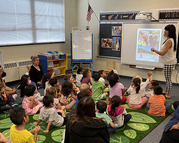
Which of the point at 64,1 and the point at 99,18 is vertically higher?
the point at 64,1

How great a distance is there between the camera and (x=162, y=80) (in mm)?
5547

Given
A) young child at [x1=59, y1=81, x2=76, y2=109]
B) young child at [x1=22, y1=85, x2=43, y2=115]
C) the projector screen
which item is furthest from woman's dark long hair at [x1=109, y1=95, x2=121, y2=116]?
the projector screen

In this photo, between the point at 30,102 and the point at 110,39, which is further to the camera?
the point at 110,39

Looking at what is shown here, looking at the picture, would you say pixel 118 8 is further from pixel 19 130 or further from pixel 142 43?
pixel 19 130

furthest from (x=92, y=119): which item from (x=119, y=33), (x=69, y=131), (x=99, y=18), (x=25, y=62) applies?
(x=99, y=18)

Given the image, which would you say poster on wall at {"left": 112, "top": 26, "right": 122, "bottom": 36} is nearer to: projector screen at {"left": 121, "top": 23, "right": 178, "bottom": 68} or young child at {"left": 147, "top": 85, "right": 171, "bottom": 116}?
projector screen at {"left": 121, "top": 23, "right": 178, "bottom": 68}

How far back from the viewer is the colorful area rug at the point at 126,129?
264 cm

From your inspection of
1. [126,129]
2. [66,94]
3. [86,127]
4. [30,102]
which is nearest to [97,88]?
[66,94]

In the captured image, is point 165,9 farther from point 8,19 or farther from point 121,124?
point 8,19

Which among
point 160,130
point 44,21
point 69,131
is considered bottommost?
point 160,130

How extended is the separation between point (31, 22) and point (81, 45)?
5.66 feet

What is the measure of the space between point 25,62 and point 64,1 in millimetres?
2583

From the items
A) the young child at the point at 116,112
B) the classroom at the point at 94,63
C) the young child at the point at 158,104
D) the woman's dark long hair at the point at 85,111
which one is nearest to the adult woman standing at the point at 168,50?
the classroom at the point at 94,63

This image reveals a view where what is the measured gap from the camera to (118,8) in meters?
6.01
